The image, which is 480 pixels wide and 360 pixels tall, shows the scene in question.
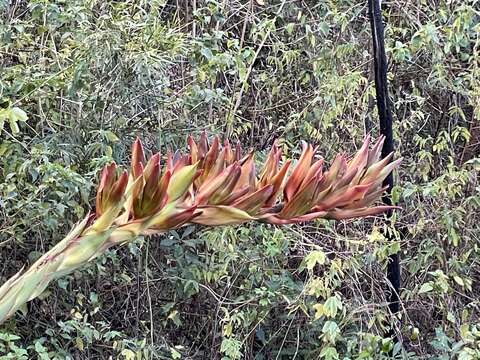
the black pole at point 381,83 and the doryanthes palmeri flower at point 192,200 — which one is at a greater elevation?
the doryanthes palmeri flower at point 192,200

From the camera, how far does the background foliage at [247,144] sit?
1.70 meters

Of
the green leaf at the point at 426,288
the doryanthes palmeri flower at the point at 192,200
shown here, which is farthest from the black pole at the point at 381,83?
the doryanthes palmeri flower at the point at 192,200

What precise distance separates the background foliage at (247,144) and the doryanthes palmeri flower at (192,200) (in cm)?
123

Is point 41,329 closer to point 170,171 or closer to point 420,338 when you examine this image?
point 420,338

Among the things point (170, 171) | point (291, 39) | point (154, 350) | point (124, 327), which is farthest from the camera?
point (291, 39)

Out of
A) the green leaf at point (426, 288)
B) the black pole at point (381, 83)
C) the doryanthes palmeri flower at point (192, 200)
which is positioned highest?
the doryanthes palmeri flower at point (192, 200)

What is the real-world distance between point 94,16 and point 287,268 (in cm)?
92

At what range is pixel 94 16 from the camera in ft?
6.06

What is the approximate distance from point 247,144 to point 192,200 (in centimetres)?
179

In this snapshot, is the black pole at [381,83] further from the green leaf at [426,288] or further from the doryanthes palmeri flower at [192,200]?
the doryanthes palmeri flower at [192,200]

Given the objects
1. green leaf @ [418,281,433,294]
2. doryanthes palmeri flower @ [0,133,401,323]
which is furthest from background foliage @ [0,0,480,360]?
doryanthes palmeri flower @ [0,133,401,323]

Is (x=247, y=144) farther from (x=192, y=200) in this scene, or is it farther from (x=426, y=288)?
(x=192, y=200)

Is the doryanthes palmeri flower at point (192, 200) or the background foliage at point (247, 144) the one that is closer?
the doryanthes palmeri flower at point (192, 200)

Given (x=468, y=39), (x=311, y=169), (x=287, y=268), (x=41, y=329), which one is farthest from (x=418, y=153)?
(x=311, y=169)
